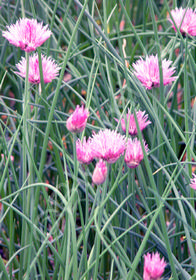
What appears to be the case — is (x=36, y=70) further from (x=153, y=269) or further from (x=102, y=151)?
(x=153, y=269)

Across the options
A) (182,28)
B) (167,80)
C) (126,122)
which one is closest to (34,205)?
(126,122)

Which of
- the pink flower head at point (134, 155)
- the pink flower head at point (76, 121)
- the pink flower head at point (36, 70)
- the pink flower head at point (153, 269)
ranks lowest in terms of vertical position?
the pink flower head at point (153, 269)

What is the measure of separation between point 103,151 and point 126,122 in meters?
0.16

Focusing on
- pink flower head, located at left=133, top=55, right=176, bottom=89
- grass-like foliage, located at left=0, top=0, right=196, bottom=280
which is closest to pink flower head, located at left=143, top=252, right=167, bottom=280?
grass-like foliage, located at left=0, top=0, right=196, bottom=280

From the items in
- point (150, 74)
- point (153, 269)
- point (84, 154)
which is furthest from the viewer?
point (150, 74)

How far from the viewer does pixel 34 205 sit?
2.49 ft

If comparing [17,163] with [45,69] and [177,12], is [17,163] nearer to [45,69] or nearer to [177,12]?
[45,69]

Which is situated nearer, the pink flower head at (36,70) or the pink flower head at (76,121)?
the pink flower head at (76,121)

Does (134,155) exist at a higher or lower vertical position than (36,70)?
lower

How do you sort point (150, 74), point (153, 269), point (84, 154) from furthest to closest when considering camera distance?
point (150, 74)
point (84, 154)
point (153, 269)

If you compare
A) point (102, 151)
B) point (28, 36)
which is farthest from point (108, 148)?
point (28, 36)

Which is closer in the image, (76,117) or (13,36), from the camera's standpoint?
(76,117)

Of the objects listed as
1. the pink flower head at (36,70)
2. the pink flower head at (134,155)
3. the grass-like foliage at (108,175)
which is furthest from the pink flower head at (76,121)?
the pink flower head at (36,70)

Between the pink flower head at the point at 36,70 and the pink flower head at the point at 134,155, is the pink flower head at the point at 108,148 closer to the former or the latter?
the pink flower head at the point at 134,155
